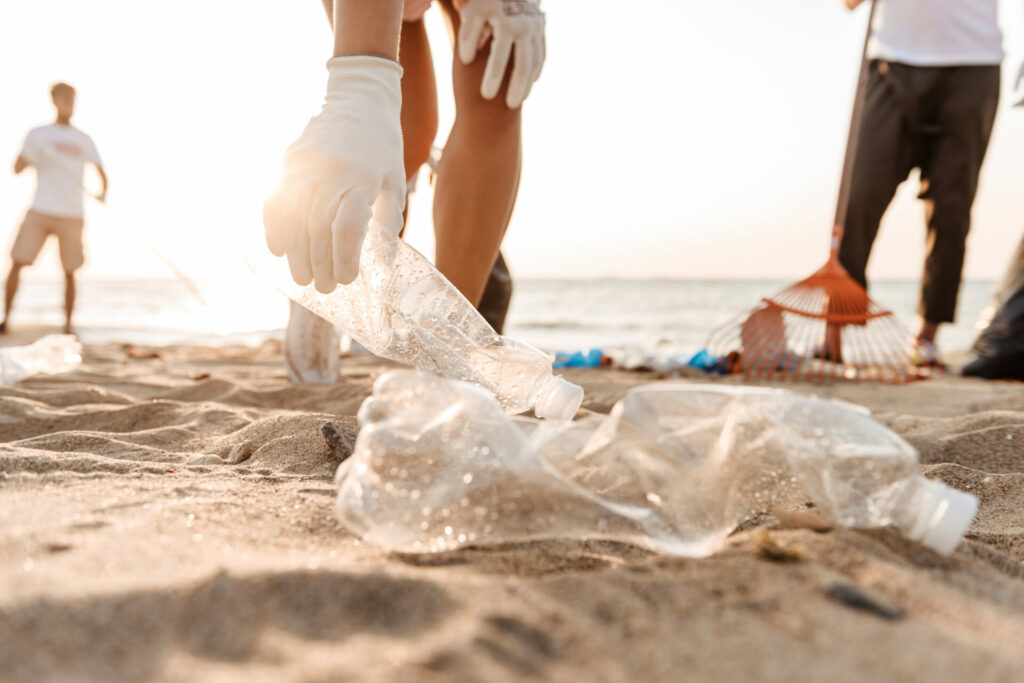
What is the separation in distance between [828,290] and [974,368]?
0.97 m

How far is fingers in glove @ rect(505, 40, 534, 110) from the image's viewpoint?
1.75m

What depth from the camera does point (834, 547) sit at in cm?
77

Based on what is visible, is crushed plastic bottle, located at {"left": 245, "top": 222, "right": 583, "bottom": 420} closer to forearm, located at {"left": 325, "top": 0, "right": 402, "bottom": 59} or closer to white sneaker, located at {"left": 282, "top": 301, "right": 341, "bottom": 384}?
forearm, located at {"left": 325, "top": 0, "right": 402, "bottom": 59}

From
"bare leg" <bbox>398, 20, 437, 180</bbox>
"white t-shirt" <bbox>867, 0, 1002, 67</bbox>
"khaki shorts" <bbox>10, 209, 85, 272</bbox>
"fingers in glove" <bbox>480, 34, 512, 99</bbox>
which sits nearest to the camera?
"fingers in glove" <bbox>480, 34, 512, 99</bbox>

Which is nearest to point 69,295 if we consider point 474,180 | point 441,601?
point 474,180

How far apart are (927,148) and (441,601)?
432cm

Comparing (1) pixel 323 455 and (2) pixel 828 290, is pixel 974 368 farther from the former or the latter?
(1) pixel 323 455

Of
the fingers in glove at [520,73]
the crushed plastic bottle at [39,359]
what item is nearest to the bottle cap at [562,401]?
the fingers in glove at [520,73]

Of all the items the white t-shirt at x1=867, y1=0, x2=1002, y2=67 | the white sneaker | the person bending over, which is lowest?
the white sneaker

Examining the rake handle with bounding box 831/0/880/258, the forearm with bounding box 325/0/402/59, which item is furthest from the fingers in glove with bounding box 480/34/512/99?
the rake handle with bounding box 831/0/880/258

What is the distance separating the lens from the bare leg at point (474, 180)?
6.13 feet

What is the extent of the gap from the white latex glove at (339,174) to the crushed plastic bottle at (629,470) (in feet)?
1.36

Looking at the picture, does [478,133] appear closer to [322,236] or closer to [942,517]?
[322,236]

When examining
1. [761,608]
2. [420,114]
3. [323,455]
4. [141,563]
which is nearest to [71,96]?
[420,114]
